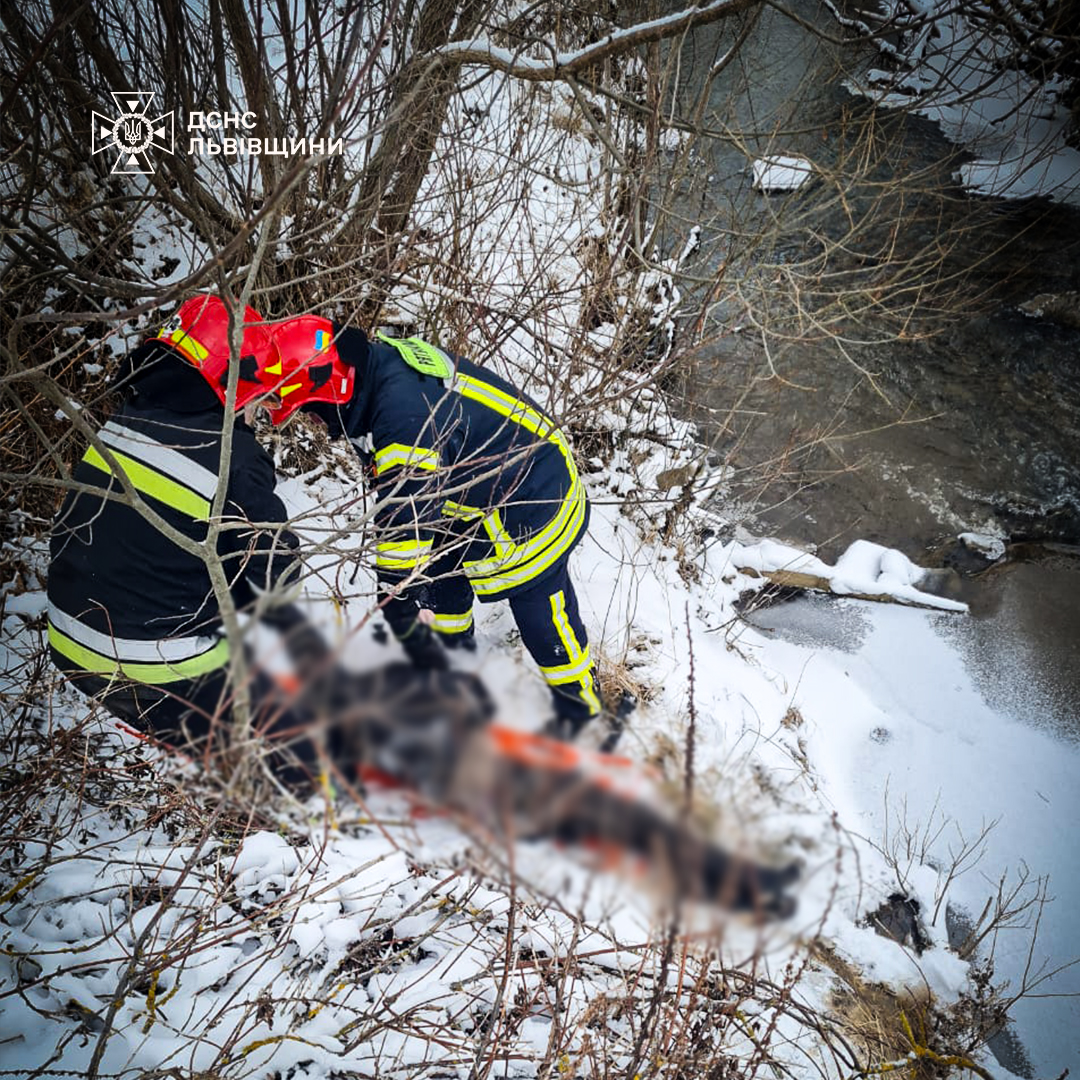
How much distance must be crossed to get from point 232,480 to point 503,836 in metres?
2.19

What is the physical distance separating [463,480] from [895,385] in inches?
212

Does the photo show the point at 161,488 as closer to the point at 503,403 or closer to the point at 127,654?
→ the point at 127,654

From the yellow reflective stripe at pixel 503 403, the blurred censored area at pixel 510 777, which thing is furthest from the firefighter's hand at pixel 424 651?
the yellow reflective stripe at pixel 503 403

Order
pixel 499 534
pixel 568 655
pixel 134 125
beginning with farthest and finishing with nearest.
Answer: pixel 134 125 → pixel 568 655 → pixel 499 534

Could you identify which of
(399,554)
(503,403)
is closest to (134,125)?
(503,403)

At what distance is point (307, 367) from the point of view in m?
2.38

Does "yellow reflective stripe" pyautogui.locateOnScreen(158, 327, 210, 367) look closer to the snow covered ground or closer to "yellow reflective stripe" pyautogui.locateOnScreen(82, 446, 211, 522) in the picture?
"yellow reflective stripe" pyautogui.locateOnScreen(82, 446, 211, 522)

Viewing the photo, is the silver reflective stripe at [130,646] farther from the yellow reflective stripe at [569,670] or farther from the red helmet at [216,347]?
the yellow reflective stripe at [569,670]

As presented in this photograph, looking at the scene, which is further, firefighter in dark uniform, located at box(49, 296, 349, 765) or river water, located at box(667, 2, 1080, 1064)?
river water, located at box(667, 2, 1080, 1064)

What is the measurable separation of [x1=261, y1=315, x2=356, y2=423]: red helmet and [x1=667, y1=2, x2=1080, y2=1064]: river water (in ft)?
9.13

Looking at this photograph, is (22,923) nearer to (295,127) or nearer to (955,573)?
(295,127)

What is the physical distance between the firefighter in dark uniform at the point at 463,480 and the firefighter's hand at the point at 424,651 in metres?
1.71

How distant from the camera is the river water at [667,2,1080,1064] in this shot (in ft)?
16.1

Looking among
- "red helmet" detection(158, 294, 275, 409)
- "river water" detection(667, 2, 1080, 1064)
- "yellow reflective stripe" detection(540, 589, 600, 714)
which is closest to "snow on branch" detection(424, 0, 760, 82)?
"red helmet" detection(158, 294, 275, 409)
